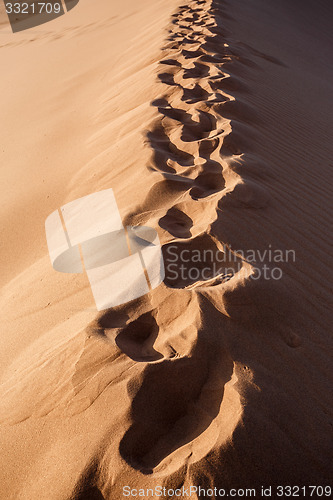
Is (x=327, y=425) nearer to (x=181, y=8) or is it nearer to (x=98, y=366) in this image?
(x=98, y=366)

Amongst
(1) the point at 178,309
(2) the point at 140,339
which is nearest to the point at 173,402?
(2) the point at 140,339

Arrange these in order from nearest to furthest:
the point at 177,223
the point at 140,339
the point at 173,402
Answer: the point at 173,402 → the point at 140,339 → the point at 177,223

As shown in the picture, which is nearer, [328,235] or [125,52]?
[328,235]

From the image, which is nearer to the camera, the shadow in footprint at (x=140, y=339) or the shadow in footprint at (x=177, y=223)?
the shadow in footprint at (x=140, y=339)

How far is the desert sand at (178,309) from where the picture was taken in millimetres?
1499

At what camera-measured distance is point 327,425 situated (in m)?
1.65

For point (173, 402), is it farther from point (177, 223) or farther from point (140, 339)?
point (177, 223)

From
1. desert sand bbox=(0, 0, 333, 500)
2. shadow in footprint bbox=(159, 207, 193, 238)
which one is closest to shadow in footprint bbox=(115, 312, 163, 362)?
desert sand bbox=(0, 0, 333, 500)

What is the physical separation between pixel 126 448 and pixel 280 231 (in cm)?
175

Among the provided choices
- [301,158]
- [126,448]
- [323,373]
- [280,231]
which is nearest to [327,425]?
[323,373]

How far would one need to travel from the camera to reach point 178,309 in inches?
76.0

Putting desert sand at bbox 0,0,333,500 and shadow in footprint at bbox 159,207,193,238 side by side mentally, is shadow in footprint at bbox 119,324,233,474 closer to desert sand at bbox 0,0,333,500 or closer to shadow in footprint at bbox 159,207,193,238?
desert sand at bbox 0,0,333,500

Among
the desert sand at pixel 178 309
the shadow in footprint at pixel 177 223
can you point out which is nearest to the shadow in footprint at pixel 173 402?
the desert sand at pixel 178 309

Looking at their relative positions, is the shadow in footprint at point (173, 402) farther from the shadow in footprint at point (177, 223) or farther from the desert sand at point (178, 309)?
the shadow in footprint at point (177, 223)
